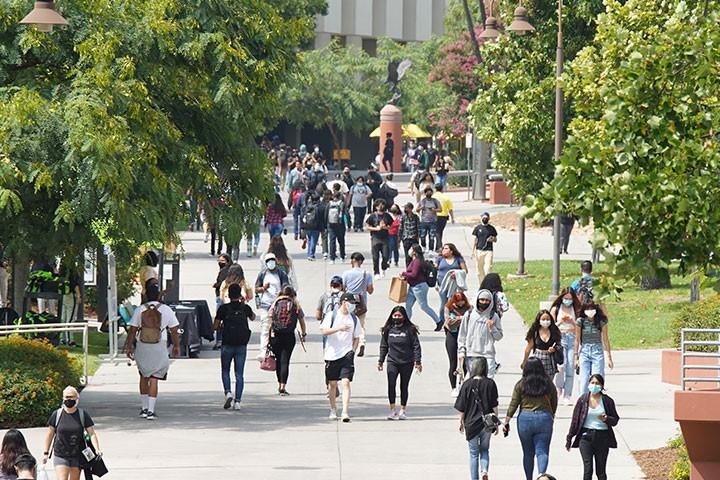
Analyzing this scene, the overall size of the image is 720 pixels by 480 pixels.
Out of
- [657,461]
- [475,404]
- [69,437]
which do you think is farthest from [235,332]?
[69,437]

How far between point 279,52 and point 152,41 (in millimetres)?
2279

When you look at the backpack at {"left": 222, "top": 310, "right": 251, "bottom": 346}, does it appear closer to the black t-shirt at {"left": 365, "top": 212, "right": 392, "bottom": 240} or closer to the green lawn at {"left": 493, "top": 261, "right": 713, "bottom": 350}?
the green lawn at {"left": 493, "top": 261, "right": 713, "bottom": 350}

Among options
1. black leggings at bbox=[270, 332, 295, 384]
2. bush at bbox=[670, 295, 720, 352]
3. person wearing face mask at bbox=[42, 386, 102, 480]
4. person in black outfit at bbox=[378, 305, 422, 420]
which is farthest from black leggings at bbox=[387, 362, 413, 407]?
person wearing face mask at bbox=[42, 386, 102, 480]

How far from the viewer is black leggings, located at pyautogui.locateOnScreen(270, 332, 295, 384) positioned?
21.5 metres

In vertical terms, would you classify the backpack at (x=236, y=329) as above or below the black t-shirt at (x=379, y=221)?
below

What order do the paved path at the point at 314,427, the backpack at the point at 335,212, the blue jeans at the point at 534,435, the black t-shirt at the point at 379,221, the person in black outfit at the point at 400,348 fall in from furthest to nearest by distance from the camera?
1. the backpack at the point at 335,212
2. the black t-shirt at the point at 379,221
3. the person in black outfit at the point at 400,348
4. the paved path at the point at 314,427
5. the blue jeans at the point at 534,435

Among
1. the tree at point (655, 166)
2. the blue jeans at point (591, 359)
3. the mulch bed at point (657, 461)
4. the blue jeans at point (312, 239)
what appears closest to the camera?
the tree at point (655, 166)

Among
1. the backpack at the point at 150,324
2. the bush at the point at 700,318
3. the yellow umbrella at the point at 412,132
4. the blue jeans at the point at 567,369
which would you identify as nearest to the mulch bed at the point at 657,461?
the blue jeans at the point at 567,369

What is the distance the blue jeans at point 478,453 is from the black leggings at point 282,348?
5.96m

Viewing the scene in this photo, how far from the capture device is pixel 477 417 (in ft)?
51.9

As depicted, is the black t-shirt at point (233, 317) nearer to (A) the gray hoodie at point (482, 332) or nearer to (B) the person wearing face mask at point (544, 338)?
(A) the gray hoodie at point (482, 332)

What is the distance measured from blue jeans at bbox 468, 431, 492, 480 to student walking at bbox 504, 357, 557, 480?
0.41m

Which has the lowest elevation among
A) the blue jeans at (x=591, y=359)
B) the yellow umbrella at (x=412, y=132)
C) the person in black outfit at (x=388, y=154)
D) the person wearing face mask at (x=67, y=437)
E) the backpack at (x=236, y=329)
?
the person wearing face mask at (x=67, y=437)

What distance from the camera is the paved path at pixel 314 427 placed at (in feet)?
55.8
